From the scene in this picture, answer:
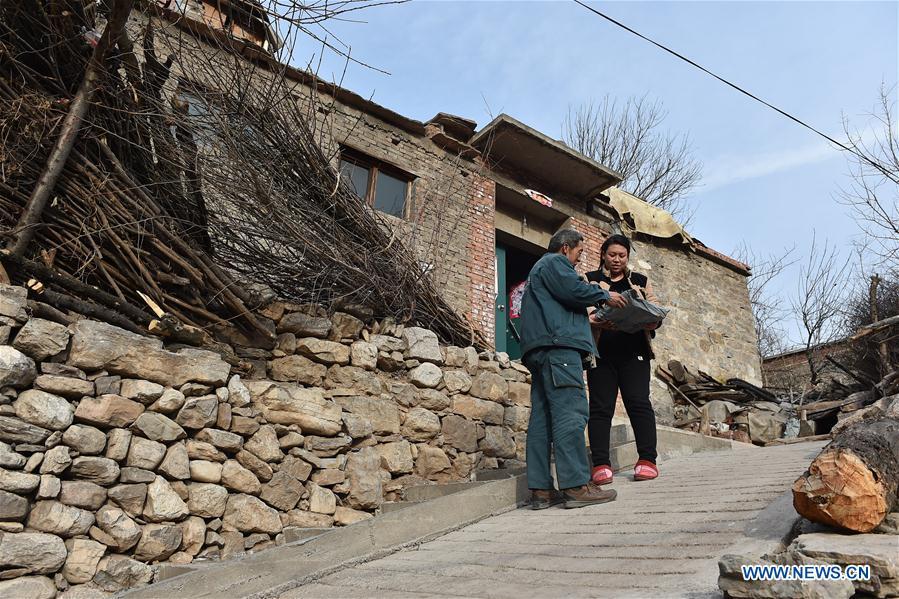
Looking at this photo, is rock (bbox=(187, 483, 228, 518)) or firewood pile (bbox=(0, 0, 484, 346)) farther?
firewood pile (bbox=(0, 0, 484, 346))

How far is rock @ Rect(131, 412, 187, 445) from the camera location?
3340 mm

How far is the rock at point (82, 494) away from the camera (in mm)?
3014

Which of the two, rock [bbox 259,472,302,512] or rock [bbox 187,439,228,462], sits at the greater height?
rock [bbox 187,439,228,462]

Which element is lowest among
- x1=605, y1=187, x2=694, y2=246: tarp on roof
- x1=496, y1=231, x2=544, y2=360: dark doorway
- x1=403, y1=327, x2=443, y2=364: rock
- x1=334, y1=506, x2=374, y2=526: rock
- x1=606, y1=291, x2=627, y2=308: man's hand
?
x1=334, y1=506, x2=374, y2=526: rock

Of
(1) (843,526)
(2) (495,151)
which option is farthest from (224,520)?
(2) (495,151)

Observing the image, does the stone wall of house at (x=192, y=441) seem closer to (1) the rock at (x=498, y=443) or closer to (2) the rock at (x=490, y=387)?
(1) the rock at (x=498, y=443)

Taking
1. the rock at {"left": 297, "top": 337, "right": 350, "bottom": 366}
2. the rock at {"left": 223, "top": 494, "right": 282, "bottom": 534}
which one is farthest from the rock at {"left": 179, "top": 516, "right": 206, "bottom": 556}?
the rock at {"left": 297, "top": 337, "right": 350, "bottom": 366}

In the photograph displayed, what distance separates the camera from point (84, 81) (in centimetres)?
378

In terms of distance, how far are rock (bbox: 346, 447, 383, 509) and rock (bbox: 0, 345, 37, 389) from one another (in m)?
1.89

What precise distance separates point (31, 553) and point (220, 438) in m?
1.03

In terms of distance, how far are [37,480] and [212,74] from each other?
2863 millimetres

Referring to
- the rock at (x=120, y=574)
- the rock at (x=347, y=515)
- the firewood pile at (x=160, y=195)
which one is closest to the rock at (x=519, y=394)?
the firewood pile at (x=160, y=195)

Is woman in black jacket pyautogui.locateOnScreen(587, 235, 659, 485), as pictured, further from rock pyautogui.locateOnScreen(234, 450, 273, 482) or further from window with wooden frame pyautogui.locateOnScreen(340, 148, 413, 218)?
window with wooden frame pyautogui.locateOnScreen(340, 148, 413, 218)

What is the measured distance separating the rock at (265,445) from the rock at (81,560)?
0.94 m
